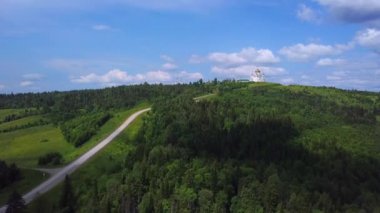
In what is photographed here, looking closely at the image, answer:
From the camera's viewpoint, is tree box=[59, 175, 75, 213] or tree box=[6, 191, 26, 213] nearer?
tree box=[6, 191, 26, 213]

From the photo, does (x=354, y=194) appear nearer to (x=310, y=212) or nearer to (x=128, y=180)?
(x=310, y=212)

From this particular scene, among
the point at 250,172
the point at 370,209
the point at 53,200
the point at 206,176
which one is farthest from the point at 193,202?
the point at 370,209

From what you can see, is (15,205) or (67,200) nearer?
(15,205)

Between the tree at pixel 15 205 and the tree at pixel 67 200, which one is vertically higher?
the tree at pixel 15 205

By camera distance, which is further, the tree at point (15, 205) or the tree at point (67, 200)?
the tree at point (67, 200)

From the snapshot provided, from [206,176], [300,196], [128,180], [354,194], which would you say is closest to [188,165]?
[206,176]

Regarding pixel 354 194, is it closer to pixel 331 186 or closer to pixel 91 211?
pixel 331 186

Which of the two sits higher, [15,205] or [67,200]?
[15,205]

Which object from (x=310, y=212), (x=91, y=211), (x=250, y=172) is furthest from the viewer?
(x=250, y=172)

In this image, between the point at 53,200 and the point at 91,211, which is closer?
the point at 91,211

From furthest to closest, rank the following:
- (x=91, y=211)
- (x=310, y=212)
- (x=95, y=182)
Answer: (x=95, y=182), (x=310, y=212), (x=91, y=211)

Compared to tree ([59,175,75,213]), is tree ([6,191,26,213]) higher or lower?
higher
